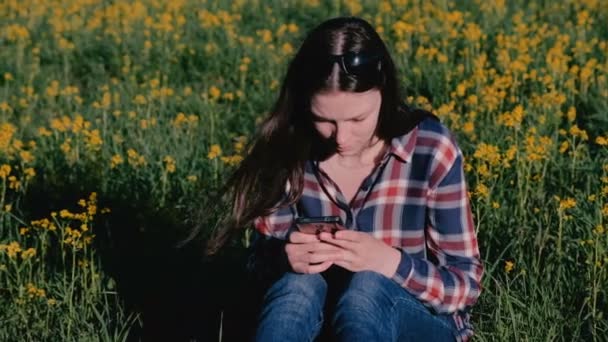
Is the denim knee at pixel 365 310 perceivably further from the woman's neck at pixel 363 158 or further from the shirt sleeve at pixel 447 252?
the woman's neck at pixel 363 158

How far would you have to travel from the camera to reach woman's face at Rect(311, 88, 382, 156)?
253 cm

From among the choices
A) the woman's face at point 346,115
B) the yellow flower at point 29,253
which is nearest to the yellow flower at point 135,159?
the yellow flower at point 29,253

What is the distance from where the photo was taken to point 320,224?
247 cm

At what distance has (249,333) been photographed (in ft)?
10.6

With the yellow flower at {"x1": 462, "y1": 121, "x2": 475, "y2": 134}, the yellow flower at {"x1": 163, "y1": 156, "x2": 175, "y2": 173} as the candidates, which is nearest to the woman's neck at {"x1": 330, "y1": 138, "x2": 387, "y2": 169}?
the yellow flower at {"x1": 163, "y1": 156, "x2": 175, "y2": 173}

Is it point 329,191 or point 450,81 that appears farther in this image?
point 450,81

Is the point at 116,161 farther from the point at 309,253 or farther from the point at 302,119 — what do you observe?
the point at 309,253

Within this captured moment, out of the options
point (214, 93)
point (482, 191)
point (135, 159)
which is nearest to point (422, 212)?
point (482, 191)

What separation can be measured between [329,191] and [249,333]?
0.69 metres

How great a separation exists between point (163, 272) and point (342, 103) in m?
1.52

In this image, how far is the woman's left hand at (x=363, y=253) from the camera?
2457 mm

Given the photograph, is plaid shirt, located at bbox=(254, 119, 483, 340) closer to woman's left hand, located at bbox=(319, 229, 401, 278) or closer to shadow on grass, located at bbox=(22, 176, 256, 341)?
woman's left hand, located at bbox=(319, 229, 401, 278)

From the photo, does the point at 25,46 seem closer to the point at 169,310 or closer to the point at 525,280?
the point at 169,310

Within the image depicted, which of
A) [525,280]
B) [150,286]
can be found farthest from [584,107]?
[150,286]
